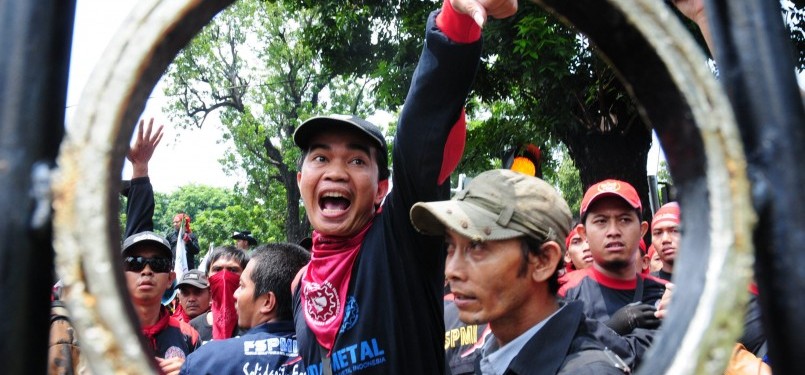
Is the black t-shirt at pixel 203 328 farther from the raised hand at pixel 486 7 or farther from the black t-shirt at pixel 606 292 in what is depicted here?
the raised hand at pixel 486 7

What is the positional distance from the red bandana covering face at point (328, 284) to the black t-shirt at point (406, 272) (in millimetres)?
29

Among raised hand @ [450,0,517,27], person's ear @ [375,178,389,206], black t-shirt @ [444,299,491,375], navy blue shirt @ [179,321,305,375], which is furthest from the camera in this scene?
navy blue shirt @ [179,321,305,375]

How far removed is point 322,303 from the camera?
7.84ft

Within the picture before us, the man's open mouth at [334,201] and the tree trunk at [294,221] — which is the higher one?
the tree trunk at [294,221]

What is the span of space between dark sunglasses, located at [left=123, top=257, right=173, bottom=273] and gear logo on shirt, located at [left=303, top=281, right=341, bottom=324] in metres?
2.56

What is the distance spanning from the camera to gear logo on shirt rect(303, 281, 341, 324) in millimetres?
2346

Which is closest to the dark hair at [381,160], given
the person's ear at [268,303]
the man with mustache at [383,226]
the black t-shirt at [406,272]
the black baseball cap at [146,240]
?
the man with mustache at [383,226]

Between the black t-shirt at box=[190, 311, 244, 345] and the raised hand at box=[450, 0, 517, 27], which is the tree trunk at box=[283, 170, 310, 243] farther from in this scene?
the raised hand at box=[450, 0, 517, 27]

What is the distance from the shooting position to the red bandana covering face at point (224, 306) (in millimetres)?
5391

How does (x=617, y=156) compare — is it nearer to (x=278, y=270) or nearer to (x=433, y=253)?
(x=278, y=270)

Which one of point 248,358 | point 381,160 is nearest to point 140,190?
point 248,358

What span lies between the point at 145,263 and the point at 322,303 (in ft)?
8.75

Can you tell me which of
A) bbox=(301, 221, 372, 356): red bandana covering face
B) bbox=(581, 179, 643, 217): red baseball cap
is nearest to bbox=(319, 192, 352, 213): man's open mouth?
bbox=(301, 221, 372, 356): red bandana covering face

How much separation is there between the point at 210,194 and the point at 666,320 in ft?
239
